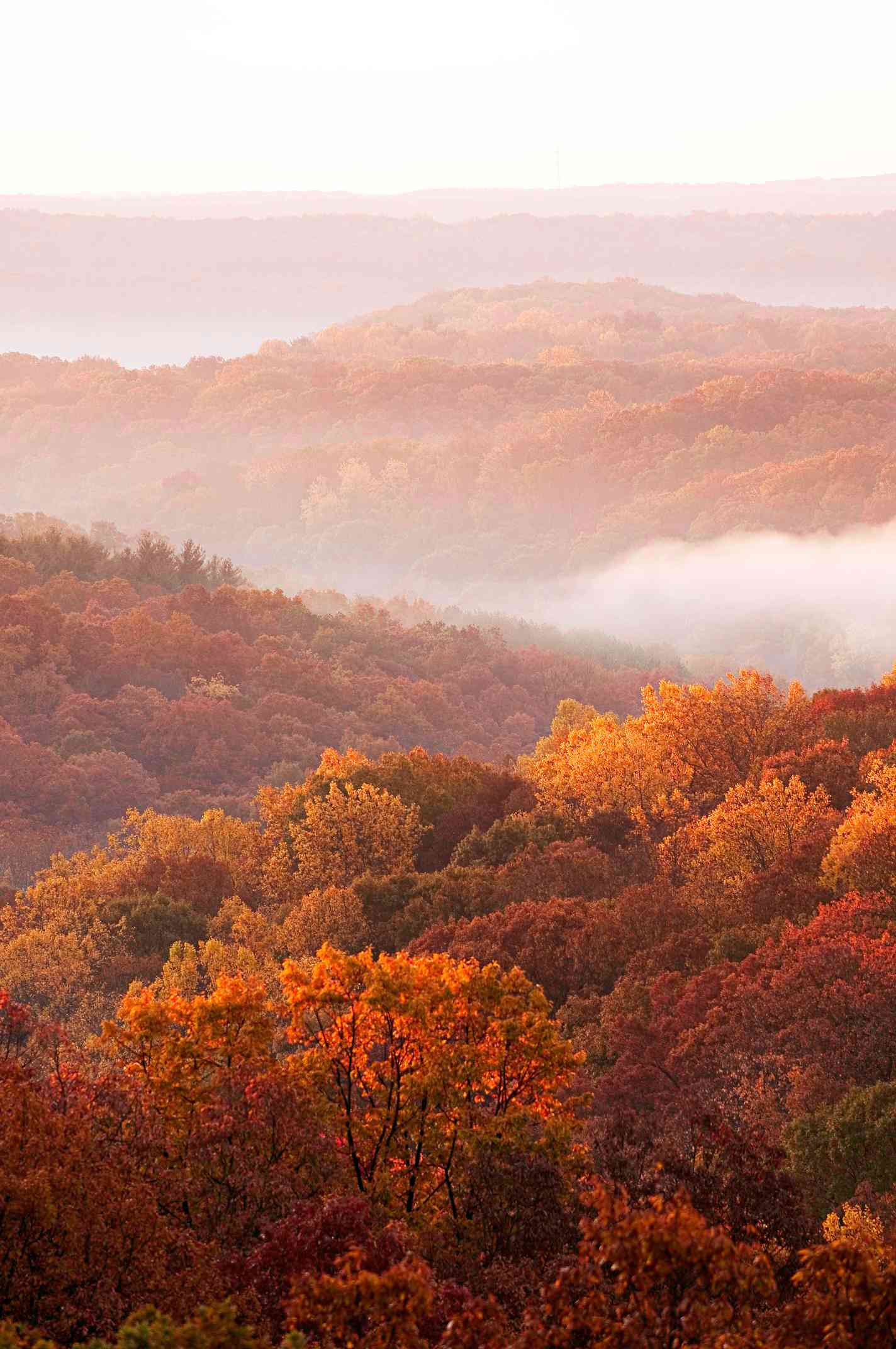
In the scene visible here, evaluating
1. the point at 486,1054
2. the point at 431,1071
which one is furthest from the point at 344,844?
the point at 431,1071

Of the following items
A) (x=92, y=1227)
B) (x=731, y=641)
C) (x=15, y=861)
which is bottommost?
(x=731, y=641)

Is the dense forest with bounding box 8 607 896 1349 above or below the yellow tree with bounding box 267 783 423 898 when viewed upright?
above

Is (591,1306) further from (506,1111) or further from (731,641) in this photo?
(731,641)

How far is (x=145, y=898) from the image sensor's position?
4972cm

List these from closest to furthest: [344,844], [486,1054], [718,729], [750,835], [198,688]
→ [486,1054]
[750,835]
[344,844]
[718,729]
[198,688]

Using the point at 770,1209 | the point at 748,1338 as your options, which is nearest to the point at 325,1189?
the point at 770,1209

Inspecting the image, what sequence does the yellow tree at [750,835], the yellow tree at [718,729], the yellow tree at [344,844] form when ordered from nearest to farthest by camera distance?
the yellow tree at [750,835] < the yellow tree at [344,844] < the yellow tree at [718,729]

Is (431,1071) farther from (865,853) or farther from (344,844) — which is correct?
(344,844)

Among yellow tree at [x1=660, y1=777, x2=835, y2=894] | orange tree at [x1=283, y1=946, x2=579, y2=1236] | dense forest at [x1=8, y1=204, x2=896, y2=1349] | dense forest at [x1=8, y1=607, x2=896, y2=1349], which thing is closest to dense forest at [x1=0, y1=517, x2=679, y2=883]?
dense forest at [x1=8, y1=204, x2=896, y2=1349]

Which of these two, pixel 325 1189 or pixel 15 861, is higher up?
pixel 325 1189

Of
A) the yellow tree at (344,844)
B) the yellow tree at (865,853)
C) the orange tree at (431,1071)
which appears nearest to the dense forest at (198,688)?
the yellow tree at (344,844)

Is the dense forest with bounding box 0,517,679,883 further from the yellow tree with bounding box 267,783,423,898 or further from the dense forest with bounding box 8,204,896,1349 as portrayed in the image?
the yellow tree with bounding box 267,783,423,898

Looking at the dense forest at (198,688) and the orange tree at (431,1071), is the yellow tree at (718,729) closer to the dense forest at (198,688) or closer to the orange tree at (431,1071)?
the dense forest at (198,688)

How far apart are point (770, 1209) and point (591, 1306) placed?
6.07 metres
